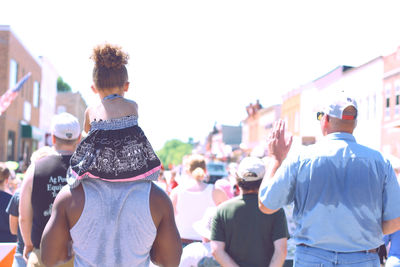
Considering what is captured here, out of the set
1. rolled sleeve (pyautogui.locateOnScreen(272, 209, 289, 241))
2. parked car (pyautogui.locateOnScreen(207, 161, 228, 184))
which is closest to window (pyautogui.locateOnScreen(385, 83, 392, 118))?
parked car (pyautogui.locateOnScreen(207, 161, 228, 184))

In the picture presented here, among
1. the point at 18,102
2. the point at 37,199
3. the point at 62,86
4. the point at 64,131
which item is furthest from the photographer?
the point at 62,86

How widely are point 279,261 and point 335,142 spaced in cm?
133

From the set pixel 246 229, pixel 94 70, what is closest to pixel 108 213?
pixel 94 70

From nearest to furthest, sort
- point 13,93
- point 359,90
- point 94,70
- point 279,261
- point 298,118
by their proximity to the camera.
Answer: point 94,70 → point 279,261 → point 13,93 → point 359,90 → point 298,118

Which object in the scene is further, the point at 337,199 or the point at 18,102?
the point at 18,102

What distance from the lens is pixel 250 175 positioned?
14.5ft

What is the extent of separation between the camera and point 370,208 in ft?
10.4

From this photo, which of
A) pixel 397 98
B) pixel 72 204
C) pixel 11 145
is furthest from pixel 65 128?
pixel 11 145

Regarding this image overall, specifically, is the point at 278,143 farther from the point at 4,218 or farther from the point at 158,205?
the point at 4,218

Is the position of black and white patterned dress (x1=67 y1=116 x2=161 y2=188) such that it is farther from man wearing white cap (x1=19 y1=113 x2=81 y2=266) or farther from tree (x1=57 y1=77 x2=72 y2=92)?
tree (x1=57 y1=77 x2=72 y2=92)

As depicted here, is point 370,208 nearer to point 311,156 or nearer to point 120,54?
point 311,156

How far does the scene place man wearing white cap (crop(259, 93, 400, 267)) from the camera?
10.3 feet

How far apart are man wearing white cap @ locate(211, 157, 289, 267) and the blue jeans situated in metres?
1.03

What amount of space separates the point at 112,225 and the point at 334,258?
1.35 meters
